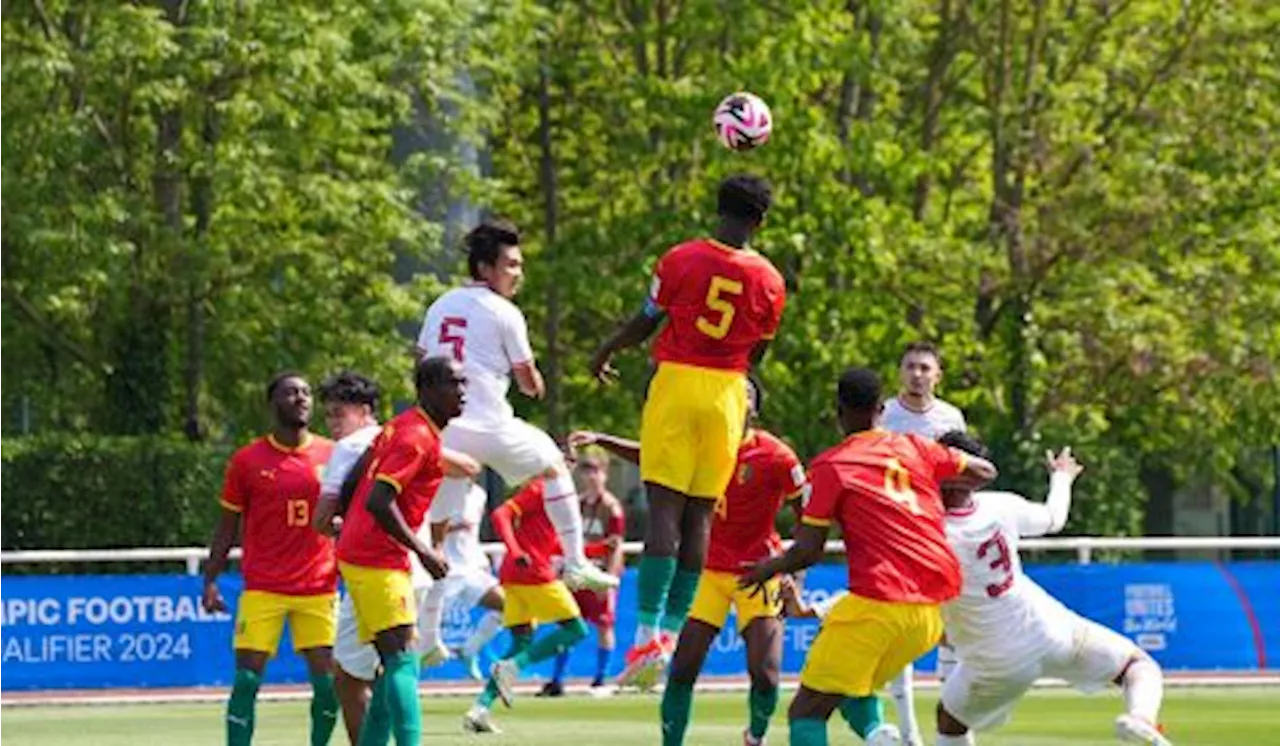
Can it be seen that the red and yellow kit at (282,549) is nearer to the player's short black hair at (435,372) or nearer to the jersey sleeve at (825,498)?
the player's short black hair at (435,372)

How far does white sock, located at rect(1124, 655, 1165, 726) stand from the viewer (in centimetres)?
1680

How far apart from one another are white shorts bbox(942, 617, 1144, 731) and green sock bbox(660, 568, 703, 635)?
1637mm

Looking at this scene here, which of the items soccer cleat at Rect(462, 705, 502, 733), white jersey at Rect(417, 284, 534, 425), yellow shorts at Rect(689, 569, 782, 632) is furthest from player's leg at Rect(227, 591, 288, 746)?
soccer cleat at Rect(462, 705, 502, 733)

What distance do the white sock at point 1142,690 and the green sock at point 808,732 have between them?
1.85 meters

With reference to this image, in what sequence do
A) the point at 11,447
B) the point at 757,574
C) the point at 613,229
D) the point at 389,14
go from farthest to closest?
1. the point at 613,229
2. the point at 389,14
3. the point at 11,447
4. the point at 757,574

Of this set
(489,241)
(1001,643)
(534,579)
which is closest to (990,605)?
(1001,643)

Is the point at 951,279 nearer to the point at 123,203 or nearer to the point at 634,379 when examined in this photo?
the point at 634,379

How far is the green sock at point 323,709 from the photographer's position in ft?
62.4

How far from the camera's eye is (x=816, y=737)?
51.3 feet

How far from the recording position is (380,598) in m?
16.5

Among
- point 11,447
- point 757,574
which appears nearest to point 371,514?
point 757,574

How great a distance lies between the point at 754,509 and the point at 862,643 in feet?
12.4

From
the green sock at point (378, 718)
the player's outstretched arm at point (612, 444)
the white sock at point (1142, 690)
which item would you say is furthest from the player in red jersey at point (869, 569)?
the player's outstretched arm at point (612, 444)

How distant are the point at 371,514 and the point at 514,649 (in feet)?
30.7
